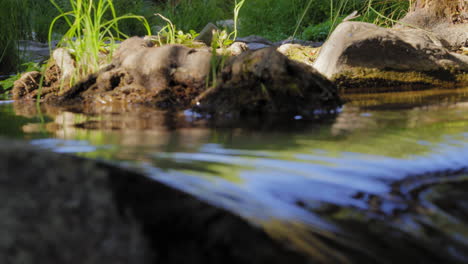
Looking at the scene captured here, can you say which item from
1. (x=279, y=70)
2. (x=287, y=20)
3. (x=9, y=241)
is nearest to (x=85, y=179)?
(x=9, y=241)

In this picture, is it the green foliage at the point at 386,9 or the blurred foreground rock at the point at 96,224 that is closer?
the blurred foreground rock at the point at 96,224

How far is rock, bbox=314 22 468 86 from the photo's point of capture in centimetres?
563

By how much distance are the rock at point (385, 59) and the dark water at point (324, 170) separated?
251cm

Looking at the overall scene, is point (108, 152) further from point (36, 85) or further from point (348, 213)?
point (36, 85)

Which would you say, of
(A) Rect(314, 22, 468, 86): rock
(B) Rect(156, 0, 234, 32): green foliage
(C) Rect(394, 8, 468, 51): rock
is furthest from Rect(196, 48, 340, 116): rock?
(B) Rect(156, 0, 234, 32): green foliage

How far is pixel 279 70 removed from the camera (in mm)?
3615

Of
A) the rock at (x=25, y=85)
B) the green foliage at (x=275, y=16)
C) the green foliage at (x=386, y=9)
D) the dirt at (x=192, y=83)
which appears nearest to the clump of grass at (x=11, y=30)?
the rock at (x=25, y=85)

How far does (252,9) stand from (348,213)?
14528 mm

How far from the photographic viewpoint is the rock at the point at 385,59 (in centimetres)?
563

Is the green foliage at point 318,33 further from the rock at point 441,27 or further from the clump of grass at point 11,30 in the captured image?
the clump of grass at point 11,30

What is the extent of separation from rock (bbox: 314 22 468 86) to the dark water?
8.23 ft

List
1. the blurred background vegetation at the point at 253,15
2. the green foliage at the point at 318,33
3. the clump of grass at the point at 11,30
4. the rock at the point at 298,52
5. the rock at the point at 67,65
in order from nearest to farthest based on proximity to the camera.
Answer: the rock at the point at 67,65
the rock at the point at 298,52
the clump of grass at the point at 11,30
the green foliage at the point at 318,33
the blurred background vegetation at the point at 253,15

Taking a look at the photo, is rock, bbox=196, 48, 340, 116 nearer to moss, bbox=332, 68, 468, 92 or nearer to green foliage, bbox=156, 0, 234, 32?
moss, bbox=332, 68, 468, 92

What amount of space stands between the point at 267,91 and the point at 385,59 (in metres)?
2.60
